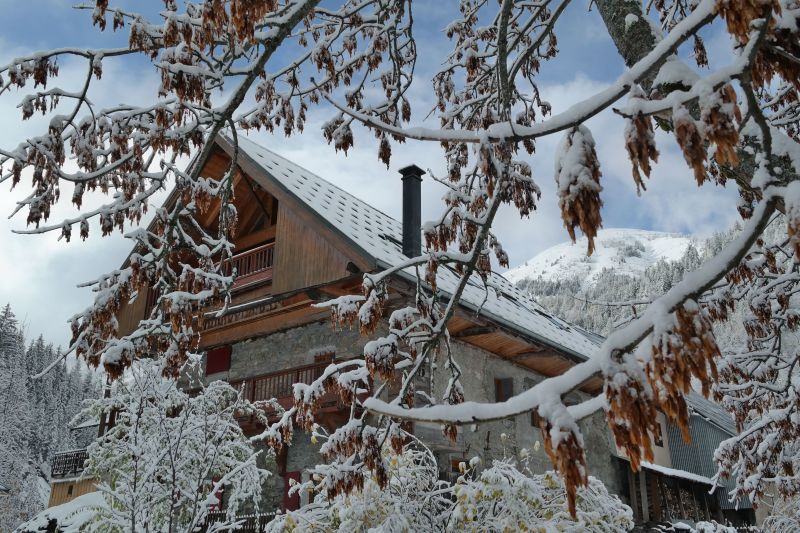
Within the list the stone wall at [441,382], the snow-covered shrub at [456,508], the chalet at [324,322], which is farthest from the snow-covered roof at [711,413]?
the snow-covered shrub at [456,508]

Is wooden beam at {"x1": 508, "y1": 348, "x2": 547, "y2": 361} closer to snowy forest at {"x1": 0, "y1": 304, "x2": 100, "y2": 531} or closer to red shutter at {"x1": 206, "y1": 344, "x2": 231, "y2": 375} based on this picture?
red shutter at {"x1": 206, "y1": 344, "x2": 231, "y2": 375}

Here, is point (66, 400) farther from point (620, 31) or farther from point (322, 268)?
point (620, 31)

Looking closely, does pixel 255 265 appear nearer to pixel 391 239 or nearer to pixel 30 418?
pixel 391 239

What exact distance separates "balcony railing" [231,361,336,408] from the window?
4084mm

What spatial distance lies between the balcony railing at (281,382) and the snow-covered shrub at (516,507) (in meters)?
5.44

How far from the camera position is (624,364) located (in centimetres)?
218

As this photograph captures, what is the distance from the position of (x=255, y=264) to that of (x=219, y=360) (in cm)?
275

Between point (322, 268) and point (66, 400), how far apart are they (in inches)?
2953

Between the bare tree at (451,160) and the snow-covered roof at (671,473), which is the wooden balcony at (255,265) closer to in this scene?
the bare tree at (451,160)

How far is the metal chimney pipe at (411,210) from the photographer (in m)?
14.9

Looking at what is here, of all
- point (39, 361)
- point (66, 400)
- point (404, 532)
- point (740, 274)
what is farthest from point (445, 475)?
point (39, 361)

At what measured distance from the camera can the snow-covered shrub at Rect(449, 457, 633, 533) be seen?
7.59 metres

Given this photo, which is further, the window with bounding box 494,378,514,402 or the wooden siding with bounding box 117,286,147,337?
the wooden siding with bounding box 117,286,147,337

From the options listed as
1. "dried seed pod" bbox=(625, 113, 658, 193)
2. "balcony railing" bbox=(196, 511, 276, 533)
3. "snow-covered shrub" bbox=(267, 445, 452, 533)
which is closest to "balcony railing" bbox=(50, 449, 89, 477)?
"balcony railing" bbox=(196, 511, 276, 533)
